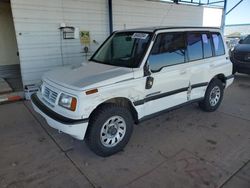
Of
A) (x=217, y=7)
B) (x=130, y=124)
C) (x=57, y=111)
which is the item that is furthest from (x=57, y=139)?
(x=217, y=7)

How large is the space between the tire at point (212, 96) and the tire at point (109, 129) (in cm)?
208

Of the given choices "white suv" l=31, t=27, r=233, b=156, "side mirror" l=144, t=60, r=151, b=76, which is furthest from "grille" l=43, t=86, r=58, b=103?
"side mirror" l=144, t=60, r=151, b=76

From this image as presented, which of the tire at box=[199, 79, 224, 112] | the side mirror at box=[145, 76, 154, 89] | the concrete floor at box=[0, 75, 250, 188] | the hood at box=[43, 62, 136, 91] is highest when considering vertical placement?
the hood at box=[43, 62, 136, 91]

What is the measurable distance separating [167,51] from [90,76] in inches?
53.5

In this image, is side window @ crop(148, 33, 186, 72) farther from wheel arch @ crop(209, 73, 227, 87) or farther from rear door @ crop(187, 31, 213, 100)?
wheel arch @ crop(209, 73, 227, 87)

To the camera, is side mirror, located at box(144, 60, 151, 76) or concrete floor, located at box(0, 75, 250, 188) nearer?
concrete floor, located at box(0, 75, 250, 188)

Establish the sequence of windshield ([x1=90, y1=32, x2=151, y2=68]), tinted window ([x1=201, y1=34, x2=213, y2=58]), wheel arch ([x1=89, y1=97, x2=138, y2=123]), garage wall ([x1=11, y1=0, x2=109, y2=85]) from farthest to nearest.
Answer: garage wall ([x1=11, y1=0, x2=109, y2=85]) → tinted window ([x1=201, y1=34, x2=213, y2=58]) → windshield ([x1=90, y1=32, x2=151, y2=68]) → wheel arch ([x1=89, y1=97, x2=138, y2=123])

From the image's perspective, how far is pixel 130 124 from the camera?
3.20m

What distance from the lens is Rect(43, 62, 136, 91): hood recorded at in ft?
9.06

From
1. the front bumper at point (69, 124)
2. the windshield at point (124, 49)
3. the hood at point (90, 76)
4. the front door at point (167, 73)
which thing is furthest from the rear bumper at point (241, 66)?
the front bumper at point (69, 124)

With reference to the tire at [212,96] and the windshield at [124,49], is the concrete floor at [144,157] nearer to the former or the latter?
the tire at [212,96]

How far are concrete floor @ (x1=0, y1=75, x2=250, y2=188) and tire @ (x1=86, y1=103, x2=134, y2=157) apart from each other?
0.16m

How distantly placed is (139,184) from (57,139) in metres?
1.71

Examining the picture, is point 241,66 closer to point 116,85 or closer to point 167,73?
point 167,73
